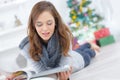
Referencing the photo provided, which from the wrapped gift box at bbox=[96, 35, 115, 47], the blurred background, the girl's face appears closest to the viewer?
the girl's face

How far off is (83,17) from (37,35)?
1473 mm

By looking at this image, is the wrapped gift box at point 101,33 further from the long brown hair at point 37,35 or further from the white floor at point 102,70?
the long brown hair at point 37,35

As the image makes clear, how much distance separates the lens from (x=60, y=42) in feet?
4.58

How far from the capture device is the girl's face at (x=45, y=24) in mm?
1269

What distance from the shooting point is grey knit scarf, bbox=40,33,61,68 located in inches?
53.9

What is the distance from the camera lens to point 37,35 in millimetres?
1370

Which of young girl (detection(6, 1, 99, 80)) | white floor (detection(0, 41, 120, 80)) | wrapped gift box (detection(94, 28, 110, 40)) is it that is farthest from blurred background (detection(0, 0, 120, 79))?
young girl (detection(6, 1, 99, 80))

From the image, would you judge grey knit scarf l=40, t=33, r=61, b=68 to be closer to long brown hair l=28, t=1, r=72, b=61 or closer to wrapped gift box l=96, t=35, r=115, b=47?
long brown hair l=28, t=1, r=72, b=61

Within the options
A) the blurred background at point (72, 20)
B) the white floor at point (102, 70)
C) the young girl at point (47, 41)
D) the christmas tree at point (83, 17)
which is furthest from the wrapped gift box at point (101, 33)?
the young girl at point (47, 41)

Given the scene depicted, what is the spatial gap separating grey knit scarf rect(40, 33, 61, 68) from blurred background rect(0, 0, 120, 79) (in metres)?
1.27

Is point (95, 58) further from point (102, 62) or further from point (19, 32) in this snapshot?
point (19, 32)

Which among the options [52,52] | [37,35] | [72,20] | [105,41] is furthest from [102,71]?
[72,20]

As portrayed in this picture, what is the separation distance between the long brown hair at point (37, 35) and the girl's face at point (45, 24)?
36 millimetres

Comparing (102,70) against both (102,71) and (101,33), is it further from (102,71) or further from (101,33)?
(101,33)
